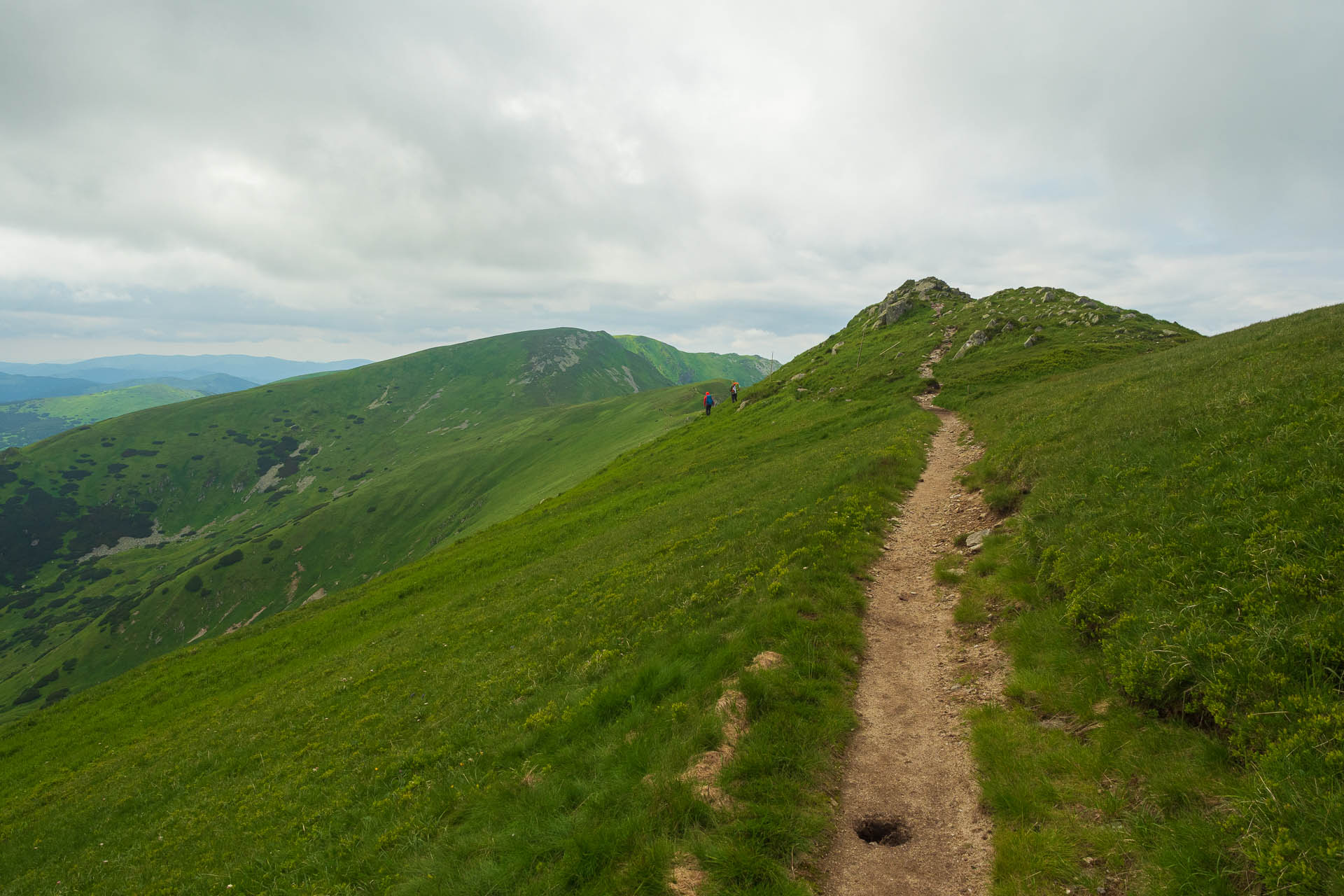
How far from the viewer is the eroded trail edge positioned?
7.60 metres

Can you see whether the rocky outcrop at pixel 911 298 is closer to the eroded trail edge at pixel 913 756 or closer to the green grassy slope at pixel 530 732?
the green grassy slope at pixel 530 732

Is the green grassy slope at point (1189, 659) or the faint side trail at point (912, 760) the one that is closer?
the green grassy slope at point (1189, 659)

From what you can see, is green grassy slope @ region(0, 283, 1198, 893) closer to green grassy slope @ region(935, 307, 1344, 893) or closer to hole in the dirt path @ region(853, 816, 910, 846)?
hole in the dirt path @ region(853, 816, 910, 846)

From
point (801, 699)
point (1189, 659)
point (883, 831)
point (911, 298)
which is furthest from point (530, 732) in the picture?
point (911, 298)

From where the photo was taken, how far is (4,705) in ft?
418

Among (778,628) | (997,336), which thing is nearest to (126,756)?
(778,628)

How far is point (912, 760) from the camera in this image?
973 cm

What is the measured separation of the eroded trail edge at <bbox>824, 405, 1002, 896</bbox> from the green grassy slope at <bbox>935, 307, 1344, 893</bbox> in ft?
2.18

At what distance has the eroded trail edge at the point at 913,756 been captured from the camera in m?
7.60

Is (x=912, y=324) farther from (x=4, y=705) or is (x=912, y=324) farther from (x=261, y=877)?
(x=4, y=705)

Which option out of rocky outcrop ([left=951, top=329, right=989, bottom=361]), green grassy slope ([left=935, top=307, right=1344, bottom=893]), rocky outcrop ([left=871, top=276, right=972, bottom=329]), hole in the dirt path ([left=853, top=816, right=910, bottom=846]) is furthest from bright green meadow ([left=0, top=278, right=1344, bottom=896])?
rocky outcrop ([left=871, top=276, right=972, bottom=329])

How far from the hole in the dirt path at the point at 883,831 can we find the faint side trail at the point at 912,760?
0.04 ft

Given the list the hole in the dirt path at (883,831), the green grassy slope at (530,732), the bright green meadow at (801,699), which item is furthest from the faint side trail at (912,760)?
the green grassy slope at (530,732)

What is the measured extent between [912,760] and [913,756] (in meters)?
0.12
